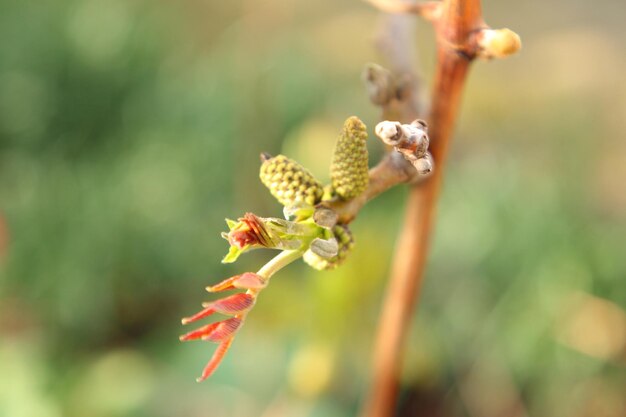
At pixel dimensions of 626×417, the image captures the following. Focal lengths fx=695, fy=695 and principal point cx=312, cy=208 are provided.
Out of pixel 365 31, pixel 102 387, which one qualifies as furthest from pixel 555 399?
pixel 365 31

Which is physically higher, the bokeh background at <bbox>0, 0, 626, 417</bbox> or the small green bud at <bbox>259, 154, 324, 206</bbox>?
the small green bud at <bbox>259, 154, 324, 206</bbox>

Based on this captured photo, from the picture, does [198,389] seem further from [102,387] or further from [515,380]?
[515,380]

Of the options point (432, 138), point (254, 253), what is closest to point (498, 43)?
point (432, 138)

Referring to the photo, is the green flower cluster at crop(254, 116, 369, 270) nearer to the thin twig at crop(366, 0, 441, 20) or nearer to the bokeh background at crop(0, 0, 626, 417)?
the thin twig at crop(366, 0, 441, 20)

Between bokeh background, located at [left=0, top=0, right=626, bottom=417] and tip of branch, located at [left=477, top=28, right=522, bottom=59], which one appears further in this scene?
bokeh background, located at [left=0, top=0, right=626, bottom=417]

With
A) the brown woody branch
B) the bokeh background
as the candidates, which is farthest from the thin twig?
the bokeh background

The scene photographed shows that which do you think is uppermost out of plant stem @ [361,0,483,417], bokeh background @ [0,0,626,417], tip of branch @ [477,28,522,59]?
tip of branch @ [477,28,522,59]

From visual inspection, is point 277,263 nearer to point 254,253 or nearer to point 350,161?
point 350,161
